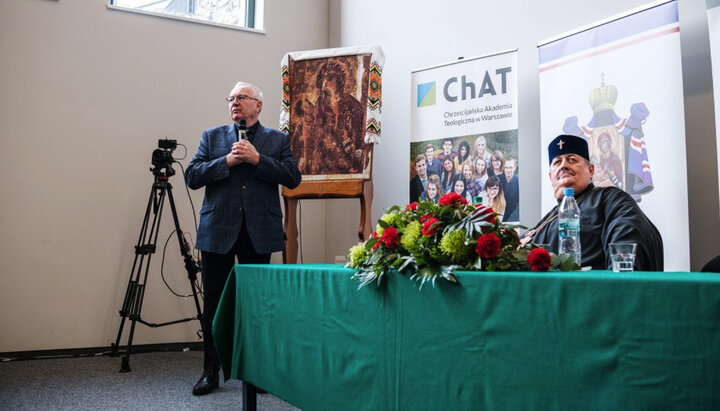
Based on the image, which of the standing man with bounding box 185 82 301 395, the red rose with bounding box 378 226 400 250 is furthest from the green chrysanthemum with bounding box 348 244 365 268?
the standing man with bounding box 185 82 301 395

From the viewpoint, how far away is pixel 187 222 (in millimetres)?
4758

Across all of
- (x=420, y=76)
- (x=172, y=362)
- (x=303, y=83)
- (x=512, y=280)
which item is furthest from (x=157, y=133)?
(x=512, y=280)

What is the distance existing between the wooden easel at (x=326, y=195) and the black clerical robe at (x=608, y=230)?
170cm

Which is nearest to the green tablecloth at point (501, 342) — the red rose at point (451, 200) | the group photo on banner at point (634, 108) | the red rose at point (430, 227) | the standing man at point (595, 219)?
the red rose at point (430, 227)

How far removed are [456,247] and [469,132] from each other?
247 centimetres

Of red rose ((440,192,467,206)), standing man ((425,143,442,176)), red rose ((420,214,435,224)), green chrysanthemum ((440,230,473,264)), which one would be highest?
standing man ((425,143,442,176))

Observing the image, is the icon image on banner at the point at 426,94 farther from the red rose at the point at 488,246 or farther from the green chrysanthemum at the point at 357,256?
the red rose at the point at 488,246

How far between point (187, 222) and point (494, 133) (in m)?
2.58

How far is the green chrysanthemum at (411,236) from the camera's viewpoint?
60.4 inches

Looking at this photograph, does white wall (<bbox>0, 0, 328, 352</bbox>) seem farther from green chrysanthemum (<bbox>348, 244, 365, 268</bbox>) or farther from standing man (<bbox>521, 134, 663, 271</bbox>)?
green chrysanthemum (<bbox>348, 244, 365, 268</bbox>)

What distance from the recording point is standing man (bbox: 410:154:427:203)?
13.2 feet

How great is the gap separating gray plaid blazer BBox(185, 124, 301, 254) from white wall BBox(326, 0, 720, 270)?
4.97ft

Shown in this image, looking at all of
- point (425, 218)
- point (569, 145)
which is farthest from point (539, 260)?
point (569, 145)

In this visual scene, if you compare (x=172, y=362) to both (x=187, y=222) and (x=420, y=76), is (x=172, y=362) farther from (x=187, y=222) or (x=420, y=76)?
(x=420, y=76)
